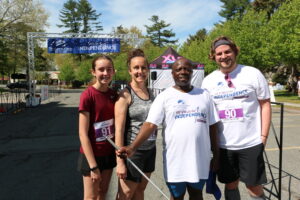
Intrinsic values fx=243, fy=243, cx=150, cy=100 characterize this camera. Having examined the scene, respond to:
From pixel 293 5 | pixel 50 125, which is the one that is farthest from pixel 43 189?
pixel 293 5

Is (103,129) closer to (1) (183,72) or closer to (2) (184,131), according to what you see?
(2) (184,131)

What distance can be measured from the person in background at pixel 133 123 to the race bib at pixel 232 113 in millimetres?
699

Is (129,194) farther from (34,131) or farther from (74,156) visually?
(34,131)

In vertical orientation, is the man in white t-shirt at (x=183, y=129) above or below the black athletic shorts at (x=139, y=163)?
above

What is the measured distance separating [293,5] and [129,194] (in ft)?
82.0

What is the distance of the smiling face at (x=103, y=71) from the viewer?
7.62 feet

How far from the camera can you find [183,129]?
2.08 metres

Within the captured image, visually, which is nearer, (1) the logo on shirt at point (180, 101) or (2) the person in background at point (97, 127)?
(1) the logo on shirt at point (180, 101)

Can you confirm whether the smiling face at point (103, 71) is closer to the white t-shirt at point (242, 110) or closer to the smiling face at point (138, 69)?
the smiling face at point (138, 69)

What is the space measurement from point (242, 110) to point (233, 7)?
55.3 metres

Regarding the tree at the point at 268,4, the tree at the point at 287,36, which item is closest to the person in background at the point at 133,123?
the tree at the point at 287,36

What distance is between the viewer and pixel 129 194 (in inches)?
92.0

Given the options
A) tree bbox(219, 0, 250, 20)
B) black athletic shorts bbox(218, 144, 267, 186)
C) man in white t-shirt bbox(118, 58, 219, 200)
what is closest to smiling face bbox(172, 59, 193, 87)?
man in white t-shirt bbox(118, 58, 219, 200)

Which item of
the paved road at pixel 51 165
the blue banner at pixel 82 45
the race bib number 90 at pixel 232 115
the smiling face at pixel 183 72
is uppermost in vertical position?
the blue banner at pixel 82 45
